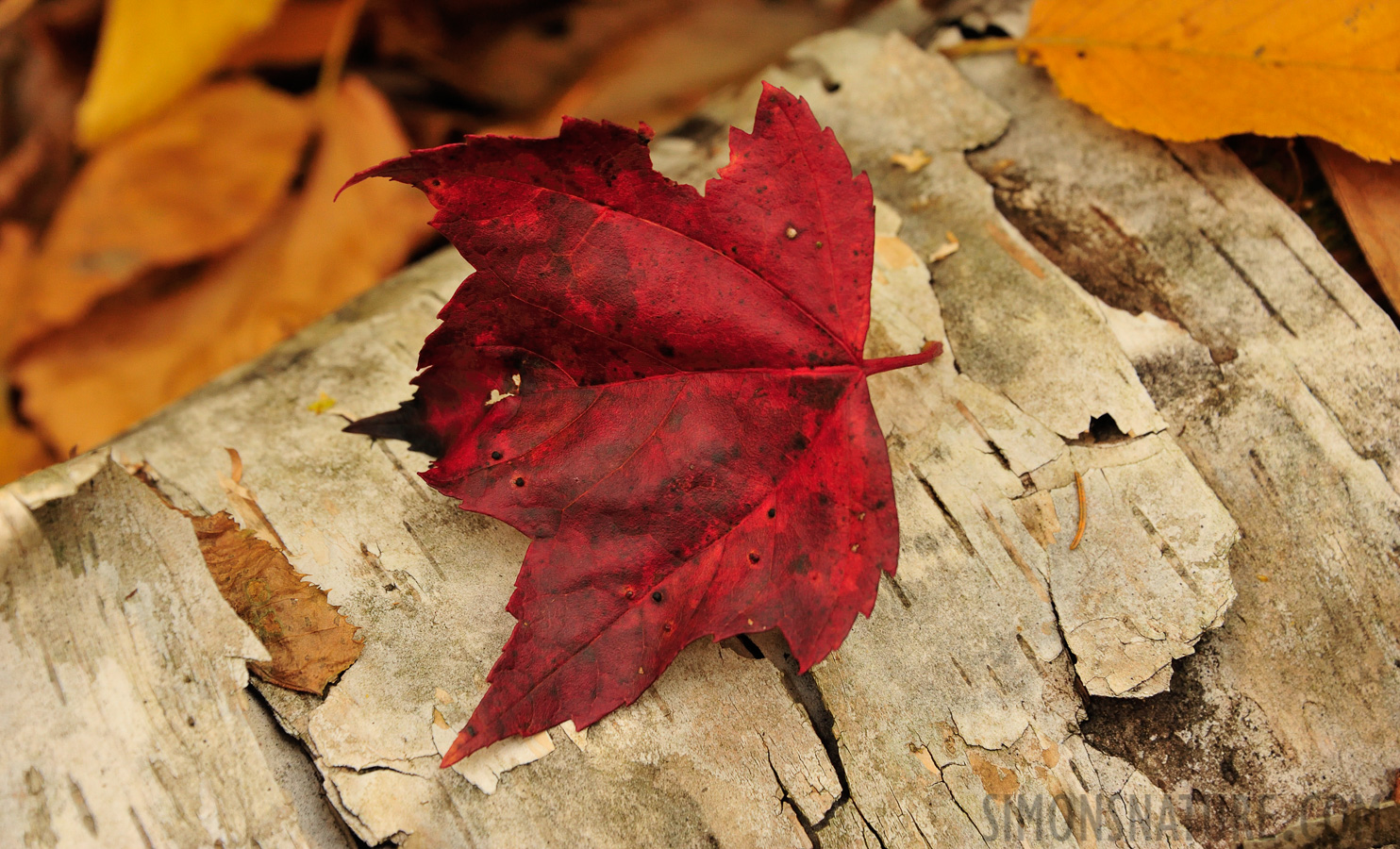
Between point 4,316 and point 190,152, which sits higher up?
point 190,152

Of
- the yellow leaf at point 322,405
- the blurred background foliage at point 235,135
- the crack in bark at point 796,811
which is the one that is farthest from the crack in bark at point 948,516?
the blurred background foliage at point 235,135

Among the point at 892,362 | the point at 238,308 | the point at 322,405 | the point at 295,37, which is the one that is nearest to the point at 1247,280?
the point at 892,362

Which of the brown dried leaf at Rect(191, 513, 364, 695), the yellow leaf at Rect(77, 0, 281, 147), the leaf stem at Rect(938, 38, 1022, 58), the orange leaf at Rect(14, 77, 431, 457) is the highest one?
the leaf stem at Rect(938, 38, 1022, 58)

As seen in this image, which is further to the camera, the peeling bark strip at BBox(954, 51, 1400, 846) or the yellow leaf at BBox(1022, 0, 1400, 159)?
the yellow leaf at BBox(1022, 0, 1400, 159)

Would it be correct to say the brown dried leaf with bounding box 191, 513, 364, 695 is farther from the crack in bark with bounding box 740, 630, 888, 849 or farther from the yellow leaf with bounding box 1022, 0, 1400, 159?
the yellow leaf with bounding box 1022, 0, 1400, 159

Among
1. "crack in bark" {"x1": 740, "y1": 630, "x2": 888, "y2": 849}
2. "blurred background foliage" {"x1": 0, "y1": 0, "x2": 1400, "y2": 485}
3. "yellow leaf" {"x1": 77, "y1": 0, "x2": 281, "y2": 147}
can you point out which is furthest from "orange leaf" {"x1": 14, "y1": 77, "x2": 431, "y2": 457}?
"crack in bark" {"x1": 740, "y1": 630, "x2": 888, "y2": 849}

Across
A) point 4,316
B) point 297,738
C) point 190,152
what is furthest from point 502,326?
point 4,316

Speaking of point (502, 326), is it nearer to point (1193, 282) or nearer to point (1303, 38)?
point (1193, 282)
